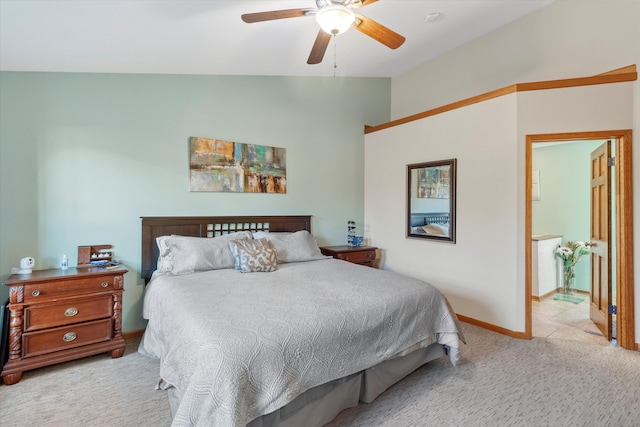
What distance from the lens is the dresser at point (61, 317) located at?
2396mm

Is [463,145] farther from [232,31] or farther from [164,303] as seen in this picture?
[164,303]

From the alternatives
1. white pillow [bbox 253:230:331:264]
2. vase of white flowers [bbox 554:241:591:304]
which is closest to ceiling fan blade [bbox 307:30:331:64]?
white pillow [bbox 253:230:331:264]

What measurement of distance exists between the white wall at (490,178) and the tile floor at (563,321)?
1.80 ft

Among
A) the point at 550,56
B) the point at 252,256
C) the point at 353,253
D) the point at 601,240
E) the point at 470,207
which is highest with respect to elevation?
the point at 550,56

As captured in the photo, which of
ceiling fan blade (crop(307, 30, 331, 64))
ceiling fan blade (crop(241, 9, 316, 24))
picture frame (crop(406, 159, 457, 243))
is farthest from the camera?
picture frame (crop(406, 159, 457, 243))

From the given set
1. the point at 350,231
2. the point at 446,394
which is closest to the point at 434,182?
the point at 350,231

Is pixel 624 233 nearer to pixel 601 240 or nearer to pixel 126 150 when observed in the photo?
pixel 601 240

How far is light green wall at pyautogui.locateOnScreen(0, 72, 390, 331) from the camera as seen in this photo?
9.50 ft

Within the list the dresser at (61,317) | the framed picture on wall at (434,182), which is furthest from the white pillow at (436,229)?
the dresser at (61,317)

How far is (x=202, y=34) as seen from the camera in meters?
2.92

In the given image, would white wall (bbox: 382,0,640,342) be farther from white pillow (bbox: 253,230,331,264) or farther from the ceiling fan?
white pillow (bbox: 253,230,331,264)

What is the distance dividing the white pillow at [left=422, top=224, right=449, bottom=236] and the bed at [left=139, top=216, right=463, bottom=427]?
1.48 meters

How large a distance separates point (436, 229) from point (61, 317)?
398 cm

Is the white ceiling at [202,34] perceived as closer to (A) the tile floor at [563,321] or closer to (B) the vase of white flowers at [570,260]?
(B) the vase of white flowers at [570,260]
